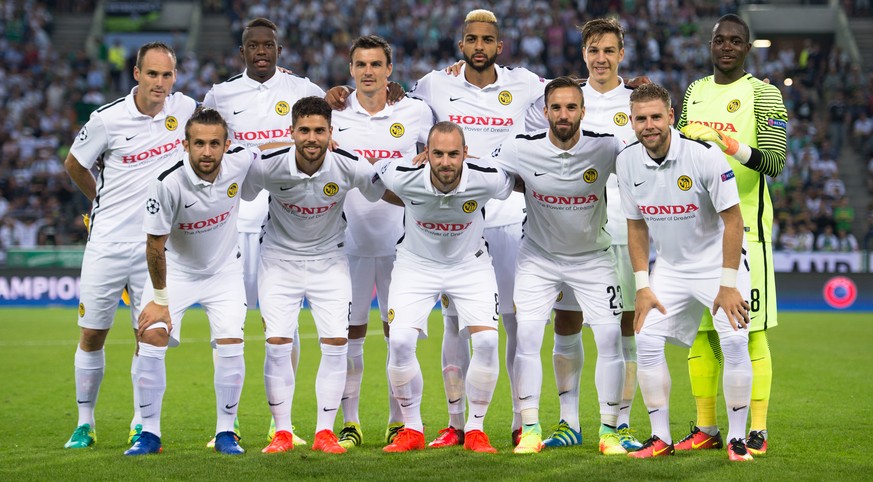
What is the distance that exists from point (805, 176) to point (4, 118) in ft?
65.3

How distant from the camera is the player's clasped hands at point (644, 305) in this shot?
22.0ft

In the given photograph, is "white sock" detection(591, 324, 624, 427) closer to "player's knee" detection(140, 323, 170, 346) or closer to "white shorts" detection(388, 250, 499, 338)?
"white shorts" detection(388, 250, 499, 338)

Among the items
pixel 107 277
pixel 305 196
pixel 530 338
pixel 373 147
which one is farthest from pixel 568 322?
pixel 107 277

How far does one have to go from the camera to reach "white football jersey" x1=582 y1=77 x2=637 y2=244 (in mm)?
7613

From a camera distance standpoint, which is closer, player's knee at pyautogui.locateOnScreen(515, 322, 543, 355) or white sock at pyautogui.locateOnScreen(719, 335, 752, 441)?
white sock at pyautogui.locateOnScreen(719, 335, 752, 441)

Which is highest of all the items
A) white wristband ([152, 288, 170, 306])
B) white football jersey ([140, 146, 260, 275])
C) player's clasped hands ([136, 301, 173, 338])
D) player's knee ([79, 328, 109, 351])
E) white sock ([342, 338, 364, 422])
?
white football jersey ([140, 146, 260, 275])


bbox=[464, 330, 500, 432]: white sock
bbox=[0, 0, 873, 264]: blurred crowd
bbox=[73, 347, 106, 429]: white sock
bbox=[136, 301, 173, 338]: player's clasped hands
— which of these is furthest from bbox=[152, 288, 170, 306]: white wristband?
bbox=[0, 0, 873, 264]: blurred crowd

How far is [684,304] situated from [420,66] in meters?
21.9

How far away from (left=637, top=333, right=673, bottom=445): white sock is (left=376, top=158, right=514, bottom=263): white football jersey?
1340 mm

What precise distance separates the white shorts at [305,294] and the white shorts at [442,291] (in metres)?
0.35

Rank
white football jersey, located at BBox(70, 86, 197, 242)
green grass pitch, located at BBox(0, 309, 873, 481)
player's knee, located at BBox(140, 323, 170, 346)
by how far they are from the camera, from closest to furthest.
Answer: green grass pitch, located at BBox(0, 309, 873, 481), player's knee, located at BBox(140, 323, 170, 346), white football jersey, located at BBox(70, 86, 197, 242)

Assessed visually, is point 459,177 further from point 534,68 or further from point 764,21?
point 764,21

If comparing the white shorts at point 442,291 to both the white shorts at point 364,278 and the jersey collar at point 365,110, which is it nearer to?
the white shorts at point 364,278

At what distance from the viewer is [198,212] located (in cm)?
696
